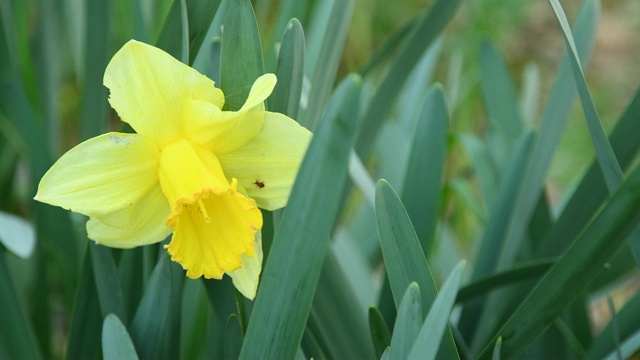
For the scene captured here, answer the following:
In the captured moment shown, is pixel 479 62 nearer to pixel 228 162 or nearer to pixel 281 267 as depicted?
pixel 228 162

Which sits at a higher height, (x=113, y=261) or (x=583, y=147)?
(x=113, y=261)

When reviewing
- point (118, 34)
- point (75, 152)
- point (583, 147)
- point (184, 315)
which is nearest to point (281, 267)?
point (75, 152)

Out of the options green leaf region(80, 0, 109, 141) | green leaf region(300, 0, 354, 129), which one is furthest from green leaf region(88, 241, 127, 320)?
green leaf region(80, 0, 109, 141)

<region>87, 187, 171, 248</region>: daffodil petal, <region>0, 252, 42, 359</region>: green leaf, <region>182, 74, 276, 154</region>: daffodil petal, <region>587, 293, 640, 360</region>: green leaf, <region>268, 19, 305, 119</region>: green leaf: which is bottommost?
<region>0, 252, 42, 359</region>: green leaf

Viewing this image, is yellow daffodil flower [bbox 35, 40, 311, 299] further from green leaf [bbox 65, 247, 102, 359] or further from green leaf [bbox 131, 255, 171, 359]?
green leaf [bbox 65, 247, 102, 359]

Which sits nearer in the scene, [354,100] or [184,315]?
[354,100]

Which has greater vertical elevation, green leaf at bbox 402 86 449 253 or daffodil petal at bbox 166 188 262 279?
daffodil petal at bbox 166 188 262 279

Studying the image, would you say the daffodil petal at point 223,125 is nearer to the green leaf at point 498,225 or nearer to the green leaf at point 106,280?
the green leaf at point 106,280
